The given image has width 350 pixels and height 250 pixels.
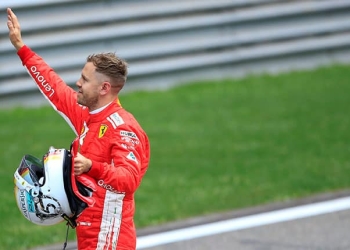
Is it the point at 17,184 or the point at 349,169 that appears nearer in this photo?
the point at 17,184

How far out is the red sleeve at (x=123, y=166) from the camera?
482cm

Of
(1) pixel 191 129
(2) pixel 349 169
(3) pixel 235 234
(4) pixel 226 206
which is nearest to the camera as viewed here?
(3) pixel 235 234

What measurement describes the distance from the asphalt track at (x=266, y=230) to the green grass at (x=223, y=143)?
191mm

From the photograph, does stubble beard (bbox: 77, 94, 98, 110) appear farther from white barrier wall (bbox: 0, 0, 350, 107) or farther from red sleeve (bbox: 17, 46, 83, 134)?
white barrier wall (bbox: 0, 0, 350, 107)

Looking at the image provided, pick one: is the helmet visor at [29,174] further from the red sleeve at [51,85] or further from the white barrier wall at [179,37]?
the white barrier wall at [179,37]

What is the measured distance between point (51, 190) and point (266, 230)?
3027mm

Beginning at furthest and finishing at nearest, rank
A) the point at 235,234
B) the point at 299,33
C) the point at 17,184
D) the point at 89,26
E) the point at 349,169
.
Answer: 1. the point at 299,33
2. the point at 89,26
3. the point at 349,169
4. the point at 235,234
5. the point at 17,184

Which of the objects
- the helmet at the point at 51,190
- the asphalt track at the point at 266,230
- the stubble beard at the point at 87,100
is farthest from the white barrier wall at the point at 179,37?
the helmet at the point at 51,190

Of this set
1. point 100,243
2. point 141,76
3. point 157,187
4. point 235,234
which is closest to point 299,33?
point 141,76

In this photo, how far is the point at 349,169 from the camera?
8.91m

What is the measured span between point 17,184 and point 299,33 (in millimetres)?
7829

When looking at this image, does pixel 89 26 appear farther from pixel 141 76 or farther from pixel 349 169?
pixel 349 169

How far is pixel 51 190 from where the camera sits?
4840 millimetres

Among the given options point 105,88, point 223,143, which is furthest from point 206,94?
point 105,88
